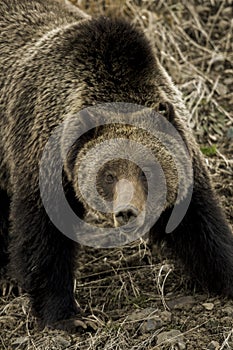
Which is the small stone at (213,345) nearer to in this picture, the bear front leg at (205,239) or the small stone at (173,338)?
the small stone at (173,338)

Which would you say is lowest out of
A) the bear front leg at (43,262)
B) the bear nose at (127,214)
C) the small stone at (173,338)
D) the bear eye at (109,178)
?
the small stone at (173,338)

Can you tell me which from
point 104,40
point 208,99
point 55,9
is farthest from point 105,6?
point 104,40

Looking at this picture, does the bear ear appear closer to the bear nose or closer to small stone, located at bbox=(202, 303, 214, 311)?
the bear nose

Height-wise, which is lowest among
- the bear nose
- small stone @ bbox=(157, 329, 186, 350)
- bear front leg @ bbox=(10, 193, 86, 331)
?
small stone @ bbox=(157, 329, 186, 350)

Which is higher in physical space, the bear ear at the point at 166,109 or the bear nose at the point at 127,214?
the bear ear at the point at 166,109

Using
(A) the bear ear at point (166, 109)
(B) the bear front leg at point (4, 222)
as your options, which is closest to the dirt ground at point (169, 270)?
(B) the bear front leg at point (4, 222)

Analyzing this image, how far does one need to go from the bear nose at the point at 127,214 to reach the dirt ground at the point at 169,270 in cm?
75

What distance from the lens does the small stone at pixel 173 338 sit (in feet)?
16.9

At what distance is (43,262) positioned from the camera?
557cm

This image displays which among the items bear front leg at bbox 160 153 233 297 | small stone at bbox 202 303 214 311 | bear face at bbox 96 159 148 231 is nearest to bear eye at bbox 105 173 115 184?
bear face at bbox 96 159 148 231

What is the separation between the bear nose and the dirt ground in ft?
2.45

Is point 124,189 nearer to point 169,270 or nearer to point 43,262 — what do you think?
point 43,262

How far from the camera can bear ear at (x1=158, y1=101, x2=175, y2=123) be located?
5.32 m

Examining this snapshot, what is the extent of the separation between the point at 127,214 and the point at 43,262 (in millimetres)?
849
